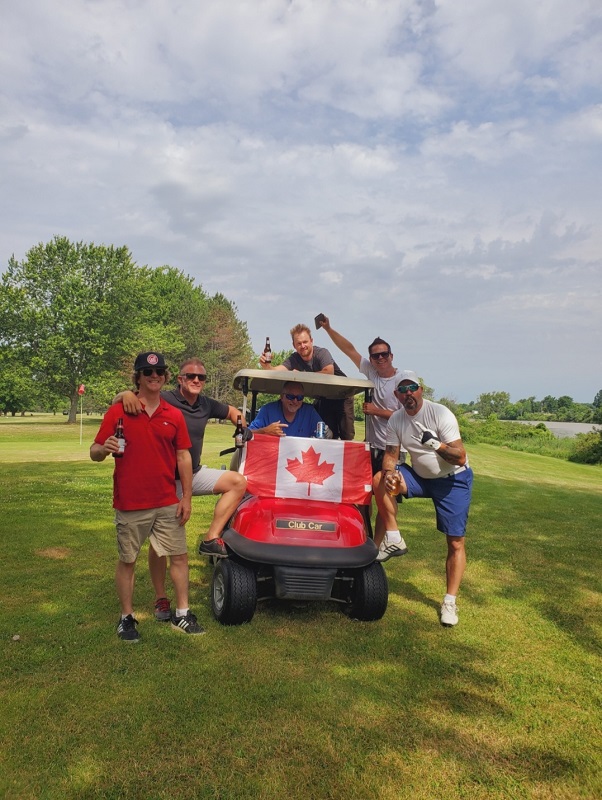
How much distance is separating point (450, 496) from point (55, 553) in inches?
165

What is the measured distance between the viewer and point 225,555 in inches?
169

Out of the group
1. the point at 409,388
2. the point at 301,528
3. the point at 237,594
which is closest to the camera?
the point at 237,594

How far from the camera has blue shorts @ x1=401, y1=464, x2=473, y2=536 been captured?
4773 millimetres

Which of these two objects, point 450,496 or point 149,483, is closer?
point 149,483

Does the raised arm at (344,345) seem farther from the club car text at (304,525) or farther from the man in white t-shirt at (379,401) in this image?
the club car text at (304,525)

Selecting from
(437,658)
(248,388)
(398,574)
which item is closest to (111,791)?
(437,658)

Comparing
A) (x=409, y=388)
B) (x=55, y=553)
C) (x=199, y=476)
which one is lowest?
(x=55, y=553)

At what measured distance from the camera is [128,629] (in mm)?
3986

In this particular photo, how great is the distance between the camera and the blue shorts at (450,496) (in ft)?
15.7

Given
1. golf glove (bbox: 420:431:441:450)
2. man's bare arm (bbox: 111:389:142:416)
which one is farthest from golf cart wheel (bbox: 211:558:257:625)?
golf glove (bbox: 420:431:441:450)

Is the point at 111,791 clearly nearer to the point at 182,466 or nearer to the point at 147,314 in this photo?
the point at 182,466

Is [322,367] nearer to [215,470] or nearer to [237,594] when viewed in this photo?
[215,470]

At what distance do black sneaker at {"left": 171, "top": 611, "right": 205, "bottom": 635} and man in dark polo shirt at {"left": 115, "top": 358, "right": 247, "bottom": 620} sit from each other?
0.23 metres

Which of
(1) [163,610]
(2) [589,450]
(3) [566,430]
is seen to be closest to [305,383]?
(1) [163,610]
